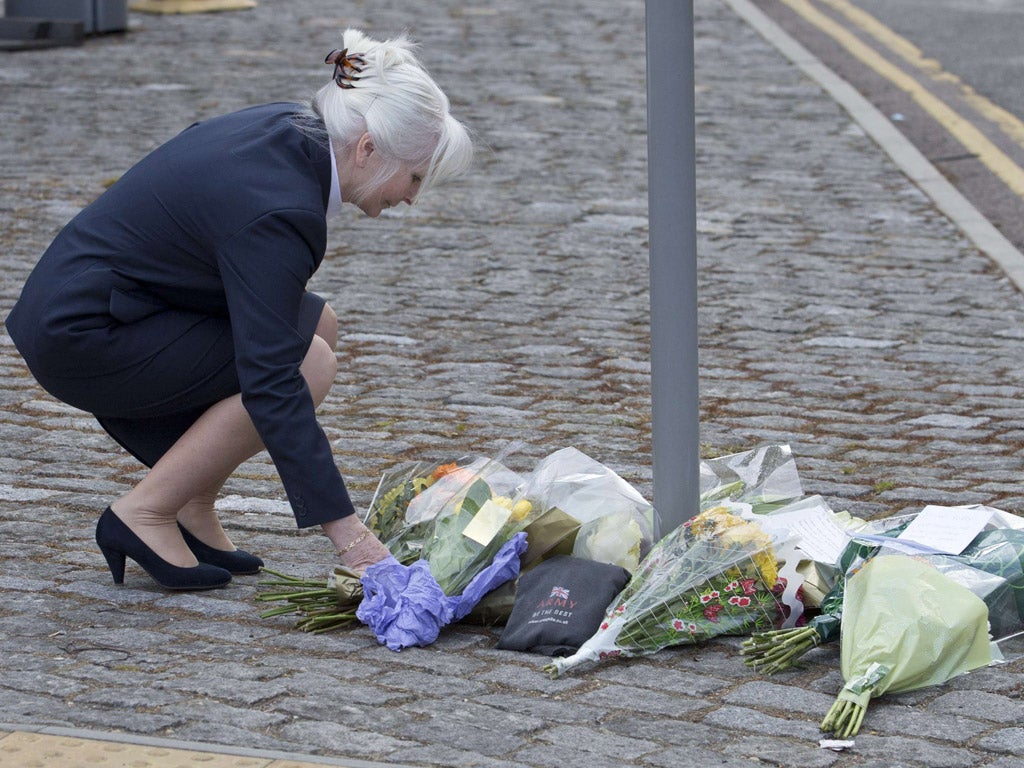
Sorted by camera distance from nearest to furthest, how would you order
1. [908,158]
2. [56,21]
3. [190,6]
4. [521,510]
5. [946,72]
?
[521,510] < [908,158] < [946,72] < [56,21] < [190,6]

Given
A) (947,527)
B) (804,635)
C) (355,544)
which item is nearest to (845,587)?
(804,635)

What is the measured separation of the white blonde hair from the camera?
3.45 metres

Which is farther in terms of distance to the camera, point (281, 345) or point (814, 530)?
point (814, 530)

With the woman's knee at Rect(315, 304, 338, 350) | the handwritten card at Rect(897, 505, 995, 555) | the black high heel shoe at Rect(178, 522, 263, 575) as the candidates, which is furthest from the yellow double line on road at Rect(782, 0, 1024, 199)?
the black high heel shoe at Rect(178, 522, 263, 575)

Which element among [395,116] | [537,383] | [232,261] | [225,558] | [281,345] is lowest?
[537,383]

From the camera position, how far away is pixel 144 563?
148 inches

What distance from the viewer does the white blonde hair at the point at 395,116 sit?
345cm

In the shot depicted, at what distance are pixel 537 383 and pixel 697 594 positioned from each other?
2178mm

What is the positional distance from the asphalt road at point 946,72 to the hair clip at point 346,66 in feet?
15.4

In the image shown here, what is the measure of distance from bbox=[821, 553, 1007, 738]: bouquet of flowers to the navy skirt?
4.47 feet

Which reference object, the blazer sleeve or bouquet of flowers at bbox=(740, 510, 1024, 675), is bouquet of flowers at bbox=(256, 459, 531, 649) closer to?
the blazer sleeve

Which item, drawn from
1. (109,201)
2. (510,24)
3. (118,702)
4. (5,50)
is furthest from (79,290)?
(510,24)

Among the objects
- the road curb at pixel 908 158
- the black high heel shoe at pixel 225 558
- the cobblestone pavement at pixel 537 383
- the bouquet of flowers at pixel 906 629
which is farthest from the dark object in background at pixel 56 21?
the bouquet of flowers at pixel 906 629

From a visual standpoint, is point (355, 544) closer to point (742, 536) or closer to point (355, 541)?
point (355, 541)
